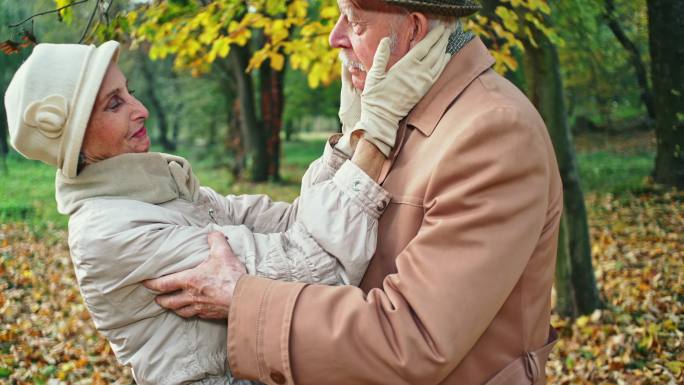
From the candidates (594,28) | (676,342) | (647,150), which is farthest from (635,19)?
(676,342)

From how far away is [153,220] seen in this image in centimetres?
199

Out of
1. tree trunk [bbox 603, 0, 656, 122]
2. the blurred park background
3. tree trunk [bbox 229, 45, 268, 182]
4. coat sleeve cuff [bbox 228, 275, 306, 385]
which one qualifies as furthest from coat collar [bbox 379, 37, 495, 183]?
tree trunk [bbox 229, 45, 268, 182]

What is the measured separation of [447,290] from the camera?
1672mm

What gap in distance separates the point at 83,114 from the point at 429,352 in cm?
123

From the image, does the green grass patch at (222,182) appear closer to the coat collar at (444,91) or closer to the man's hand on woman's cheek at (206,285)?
the man's hand on woman's cheek at (206,285)

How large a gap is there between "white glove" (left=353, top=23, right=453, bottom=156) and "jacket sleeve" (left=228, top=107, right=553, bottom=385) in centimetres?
26

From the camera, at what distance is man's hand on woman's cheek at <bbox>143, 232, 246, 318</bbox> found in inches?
74.4

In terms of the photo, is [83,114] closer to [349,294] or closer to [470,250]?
[349,294]

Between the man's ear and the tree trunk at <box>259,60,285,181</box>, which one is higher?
the man's ear

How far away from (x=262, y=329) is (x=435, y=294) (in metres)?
0.48

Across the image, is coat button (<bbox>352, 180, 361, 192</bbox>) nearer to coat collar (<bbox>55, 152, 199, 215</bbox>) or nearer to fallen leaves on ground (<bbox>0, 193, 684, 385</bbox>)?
coat collar (<bbox>55, 152, 199, 215</bbox>)

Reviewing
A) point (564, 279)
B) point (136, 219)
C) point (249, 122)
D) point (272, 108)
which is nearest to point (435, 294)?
point (136, 219)

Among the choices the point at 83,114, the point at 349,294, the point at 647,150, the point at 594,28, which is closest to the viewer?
the point at 349,294

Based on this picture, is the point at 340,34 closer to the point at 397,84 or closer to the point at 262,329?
the point at 397,84
